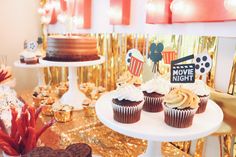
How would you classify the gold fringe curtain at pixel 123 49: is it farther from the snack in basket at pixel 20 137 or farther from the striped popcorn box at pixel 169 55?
the snack in basket at pixel 20 137

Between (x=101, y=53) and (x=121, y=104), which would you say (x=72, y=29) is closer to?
(x=101, y=53)

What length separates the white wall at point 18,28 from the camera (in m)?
2.85

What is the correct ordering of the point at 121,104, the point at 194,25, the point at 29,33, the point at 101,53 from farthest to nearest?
the point at 29,33, the point at 101,53, the point at 194,25, the point at 121,104

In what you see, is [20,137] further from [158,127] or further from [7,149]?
[158,127]

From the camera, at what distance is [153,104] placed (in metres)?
0.96

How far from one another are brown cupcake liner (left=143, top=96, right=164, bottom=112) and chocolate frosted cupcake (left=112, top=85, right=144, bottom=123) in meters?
0.05

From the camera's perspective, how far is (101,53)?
80.0 inches

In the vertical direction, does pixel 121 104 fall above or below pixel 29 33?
below

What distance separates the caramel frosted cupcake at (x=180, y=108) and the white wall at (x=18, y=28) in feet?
8.55

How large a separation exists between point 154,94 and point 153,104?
1.9 inches

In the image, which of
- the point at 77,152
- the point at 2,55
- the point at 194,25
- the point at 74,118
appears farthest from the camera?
the point at 2,55

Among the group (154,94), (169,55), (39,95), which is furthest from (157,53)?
(39,95)

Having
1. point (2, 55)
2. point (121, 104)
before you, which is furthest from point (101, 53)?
point (2, 55)

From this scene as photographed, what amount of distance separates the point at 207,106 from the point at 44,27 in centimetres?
257
